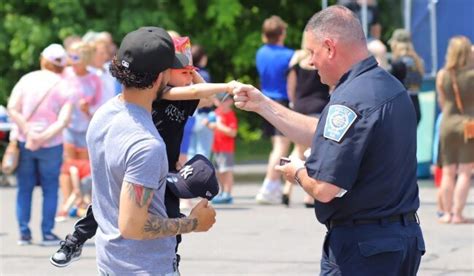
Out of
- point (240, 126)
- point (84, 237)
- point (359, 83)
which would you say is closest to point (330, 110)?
point (359, 83)

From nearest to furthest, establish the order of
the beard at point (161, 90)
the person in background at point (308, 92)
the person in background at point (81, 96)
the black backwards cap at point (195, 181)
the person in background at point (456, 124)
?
1. the beard at point (161, 90)
2. the black backwards cap at point (195, 181)
3. the person in background at point (456, 124)
4. the person in background at point (81, 96)
5. the person in background at point (308, 92)

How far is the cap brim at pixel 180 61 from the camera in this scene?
17.0 feet

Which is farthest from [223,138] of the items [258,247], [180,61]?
[180,61]

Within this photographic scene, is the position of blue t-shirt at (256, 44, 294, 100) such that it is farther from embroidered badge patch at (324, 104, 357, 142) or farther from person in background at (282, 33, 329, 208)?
embroidered badge patch at (324, 104, 357, 142)

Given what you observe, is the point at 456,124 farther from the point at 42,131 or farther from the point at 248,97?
the point at 248,97

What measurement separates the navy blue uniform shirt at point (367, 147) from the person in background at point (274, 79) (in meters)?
8.29

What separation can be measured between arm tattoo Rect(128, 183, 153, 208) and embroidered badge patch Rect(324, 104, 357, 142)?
2.44ft

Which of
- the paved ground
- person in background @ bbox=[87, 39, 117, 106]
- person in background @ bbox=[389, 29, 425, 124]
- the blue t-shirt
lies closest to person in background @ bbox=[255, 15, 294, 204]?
the blue t-shirt

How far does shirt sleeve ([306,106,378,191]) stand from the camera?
4.69 m

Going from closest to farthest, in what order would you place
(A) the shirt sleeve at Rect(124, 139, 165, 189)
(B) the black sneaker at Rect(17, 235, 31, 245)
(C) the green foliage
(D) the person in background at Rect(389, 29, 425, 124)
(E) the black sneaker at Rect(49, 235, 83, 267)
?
(A) the shirt sleeve at Rect(124, 139, 165, 189) → (E) the black sneaker at Rect(49, 235, 83, 267) → (B) the black sneaker at Rect(17, 235, 31, 245) → (D) the person in background at Rect(389, 29, 425, 124) → (C) the green foliage

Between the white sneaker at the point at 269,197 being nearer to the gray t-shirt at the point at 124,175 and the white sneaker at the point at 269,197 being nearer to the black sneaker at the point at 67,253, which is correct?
the black sneaker at the point at 67,253

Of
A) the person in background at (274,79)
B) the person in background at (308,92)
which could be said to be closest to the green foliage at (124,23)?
the person in background at (274,79)

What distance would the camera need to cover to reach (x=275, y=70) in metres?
13.4

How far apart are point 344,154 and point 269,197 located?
30.0 ft
